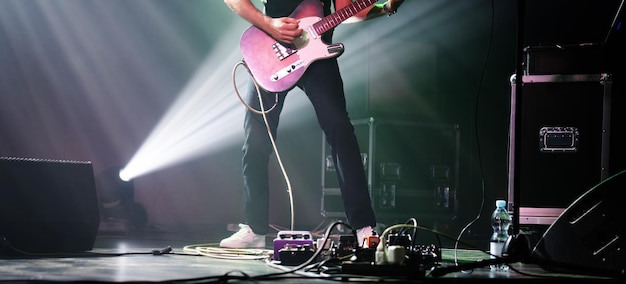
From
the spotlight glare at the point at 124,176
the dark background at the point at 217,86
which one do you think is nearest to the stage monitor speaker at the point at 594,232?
the dark background at the point at 217,86

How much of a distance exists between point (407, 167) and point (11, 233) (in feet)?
10.7

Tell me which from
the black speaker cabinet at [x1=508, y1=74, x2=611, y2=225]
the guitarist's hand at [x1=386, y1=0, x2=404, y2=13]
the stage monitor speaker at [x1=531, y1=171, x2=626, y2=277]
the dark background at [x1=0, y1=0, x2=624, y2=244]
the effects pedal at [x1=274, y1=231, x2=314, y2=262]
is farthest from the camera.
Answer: the dark background at [x1=0, y1=0, x2=624, y2=244]

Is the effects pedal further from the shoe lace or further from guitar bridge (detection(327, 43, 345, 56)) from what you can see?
guitar bridge (detection(327, 43, 345, 56))

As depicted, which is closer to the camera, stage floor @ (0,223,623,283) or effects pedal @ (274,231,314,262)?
stage floor @ (0,223,623,283)

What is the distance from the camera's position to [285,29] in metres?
3.04

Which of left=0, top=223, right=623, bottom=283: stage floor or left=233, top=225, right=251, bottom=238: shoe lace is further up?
left=233, top=225, right=251, bottom=238: shoe lace

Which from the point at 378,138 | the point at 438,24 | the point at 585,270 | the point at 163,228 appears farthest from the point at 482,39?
the point at 585,270

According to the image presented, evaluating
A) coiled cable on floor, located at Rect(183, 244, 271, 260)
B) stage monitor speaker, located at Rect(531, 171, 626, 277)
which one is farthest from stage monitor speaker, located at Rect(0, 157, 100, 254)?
stage monitor speaker, located at Rect(531, 171, 626, 277)

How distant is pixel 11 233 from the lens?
276cm

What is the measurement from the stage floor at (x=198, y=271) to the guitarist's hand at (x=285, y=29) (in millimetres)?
931

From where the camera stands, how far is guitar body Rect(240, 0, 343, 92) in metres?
3.05

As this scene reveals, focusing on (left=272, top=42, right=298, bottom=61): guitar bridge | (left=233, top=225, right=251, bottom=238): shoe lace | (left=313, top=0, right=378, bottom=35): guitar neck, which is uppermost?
(left=313, top=0, right=378, bottom=35): guitar neck

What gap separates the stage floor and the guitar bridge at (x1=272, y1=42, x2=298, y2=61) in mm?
857

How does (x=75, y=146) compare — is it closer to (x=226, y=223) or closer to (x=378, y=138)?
(x=226, y=223)
